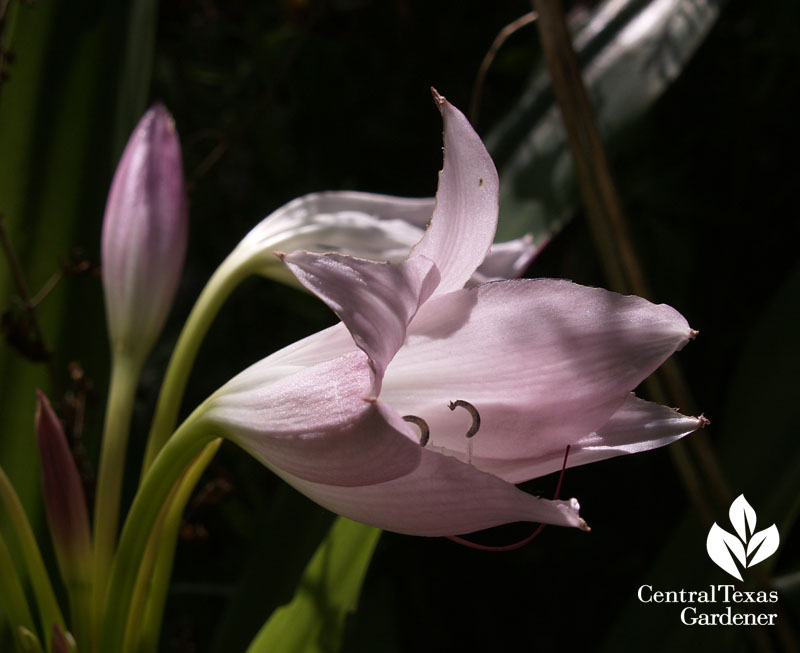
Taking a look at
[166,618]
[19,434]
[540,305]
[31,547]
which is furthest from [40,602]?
[166,618]

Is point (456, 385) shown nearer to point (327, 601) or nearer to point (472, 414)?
point (472, 414)

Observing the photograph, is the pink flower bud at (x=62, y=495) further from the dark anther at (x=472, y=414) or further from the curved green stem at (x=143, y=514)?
the dark anther at (x=472, y=414)

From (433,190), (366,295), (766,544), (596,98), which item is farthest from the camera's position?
(433,190)

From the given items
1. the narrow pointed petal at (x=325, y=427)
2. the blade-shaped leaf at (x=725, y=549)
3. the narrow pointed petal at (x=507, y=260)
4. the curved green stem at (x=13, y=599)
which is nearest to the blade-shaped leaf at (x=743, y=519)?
the blade-shaped leaf at (x=725, y=549)

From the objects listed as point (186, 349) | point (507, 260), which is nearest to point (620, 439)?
point (507, 260)

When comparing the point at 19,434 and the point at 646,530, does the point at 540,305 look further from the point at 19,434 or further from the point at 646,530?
the point at 646,530
